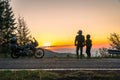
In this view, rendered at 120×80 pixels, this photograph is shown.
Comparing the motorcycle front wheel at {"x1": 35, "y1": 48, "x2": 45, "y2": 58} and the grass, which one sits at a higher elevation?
the motorcycle front wheel at {"x1": 35, "y1": 48, "x2": 45, "y2": 58}

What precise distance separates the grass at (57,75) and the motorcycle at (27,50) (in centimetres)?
1310

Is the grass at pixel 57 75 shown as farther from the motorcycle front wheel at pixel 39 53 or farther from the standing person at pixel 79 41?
the motorcycle front wheel at pixel 39 53

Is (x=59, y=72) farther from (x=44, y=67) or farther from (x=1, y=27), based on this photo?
(x=1, y=27)

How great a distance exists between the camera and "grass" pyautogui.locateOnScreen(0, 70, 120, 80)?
61.5 feet

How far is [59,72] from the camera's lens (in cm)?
1936

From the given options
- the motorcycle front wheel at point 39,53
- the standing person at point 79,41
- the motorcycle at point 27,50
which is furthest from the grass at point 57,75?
the motorcycle at point 27,50

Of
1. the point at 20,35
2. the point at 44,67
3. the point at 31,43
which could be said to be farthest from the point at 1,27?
the point at 44,67

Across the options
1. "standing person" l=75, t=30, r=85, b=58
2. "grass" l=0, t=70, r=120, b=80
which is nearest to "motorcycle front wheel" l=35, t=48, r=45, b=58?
"standing person" l=75, t=30, r=85, b=58

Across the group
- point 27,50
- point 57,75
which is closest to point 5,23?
point 27,50

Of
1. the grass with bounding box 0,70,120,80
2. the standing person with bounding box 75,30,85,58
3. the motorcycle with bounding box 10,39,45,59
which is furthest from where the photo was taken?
the motorcycle with bounding box 10,39,45,59

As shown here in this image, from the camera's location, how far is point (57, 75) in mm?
18906

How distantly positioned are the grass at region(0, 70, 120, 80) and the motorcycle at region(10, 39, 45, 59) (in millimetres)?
13097

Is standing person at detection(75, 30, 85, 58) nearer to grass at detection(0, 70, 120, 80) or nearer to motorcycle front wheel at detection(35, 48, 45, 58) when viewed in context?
motorcycle front wheel at detection(35, 48, 45, 58)

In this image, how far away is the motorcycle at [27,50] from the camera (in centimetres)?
3241
